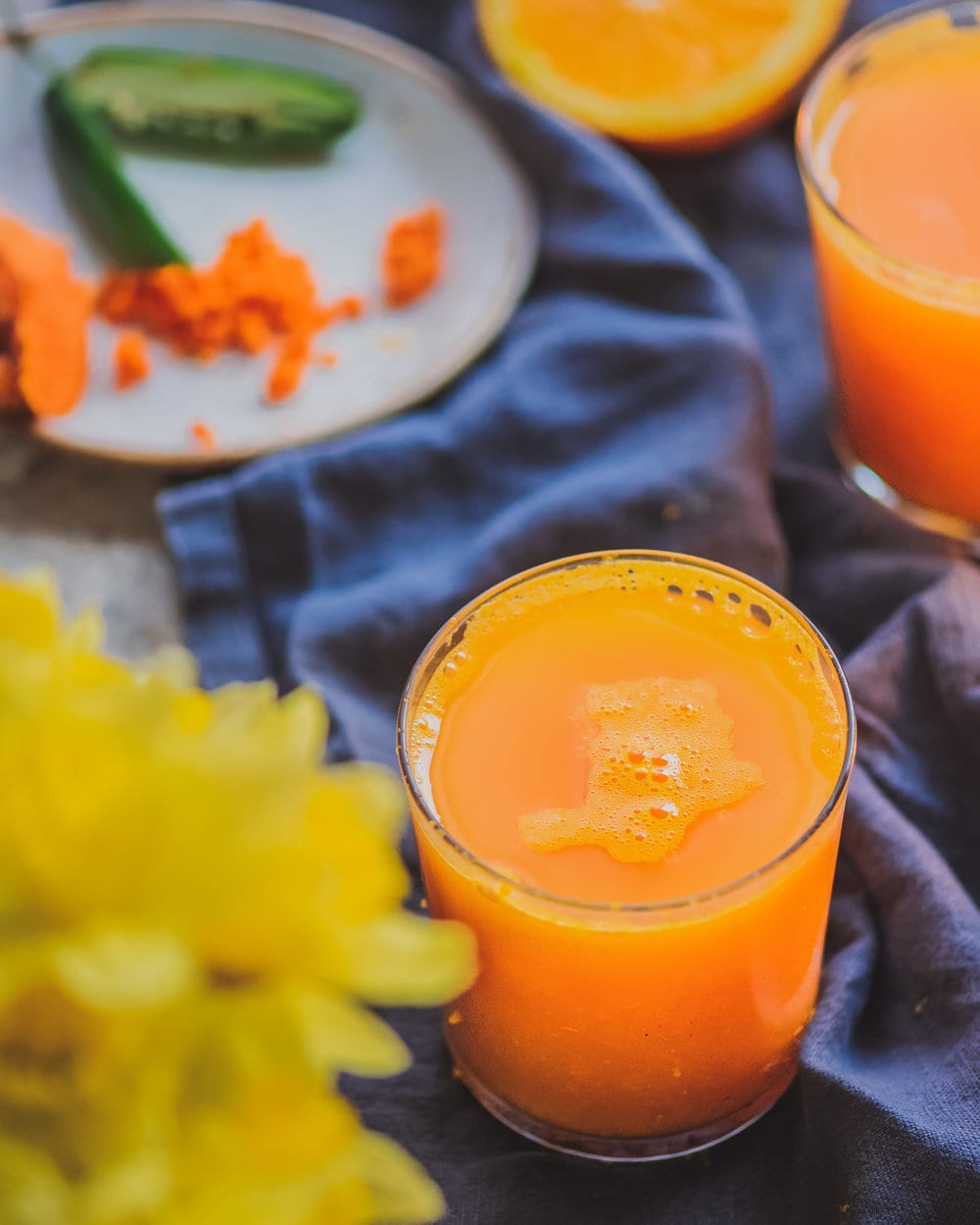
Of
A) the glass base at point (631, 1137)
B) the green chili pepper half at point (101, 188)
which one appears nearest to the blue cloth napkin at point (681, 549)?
the glass base at point (631, 1137)

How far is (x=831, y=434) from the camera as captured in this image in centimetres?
142

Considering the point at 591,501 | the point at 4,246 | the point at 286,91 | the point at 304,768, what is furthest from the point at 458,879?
the point at 286,91

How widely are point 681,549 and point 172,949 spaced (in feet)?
2.57

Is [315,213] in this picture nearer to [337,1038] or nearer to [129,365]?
[129,365]

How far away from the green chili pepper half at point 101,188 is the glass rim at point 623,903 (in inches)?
26.8

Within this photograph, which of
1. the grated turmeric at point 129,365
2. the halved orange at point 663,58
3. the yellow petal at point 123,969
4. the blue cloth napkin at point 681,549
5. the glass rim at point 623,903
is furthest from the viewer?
the halved orange at point 663,58

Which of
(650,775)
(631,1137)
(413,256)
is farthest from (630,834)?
(413,256)

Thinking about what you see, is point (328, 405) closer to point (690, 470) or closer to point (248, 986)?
point (690, 470)

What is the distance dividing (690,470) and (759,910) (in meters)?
0.53

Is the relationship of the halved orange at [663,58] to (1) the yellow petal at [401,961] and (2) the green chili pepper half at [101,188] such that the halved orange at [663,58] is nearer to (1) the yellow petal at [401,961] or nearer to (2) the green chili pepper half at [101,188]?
(2) the green chili pepper half at [101,188]

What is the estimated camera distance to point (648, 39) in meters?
1.60

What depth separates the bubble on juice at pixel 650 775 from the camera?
2.88 feet

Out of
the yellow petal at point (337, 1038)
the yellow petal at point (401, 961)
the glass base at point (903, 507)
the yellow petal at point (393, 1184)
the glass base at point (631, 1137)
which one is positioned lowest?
the glass base at point (631, 1137)

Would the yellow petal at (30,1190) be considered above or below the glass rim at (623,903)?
above
